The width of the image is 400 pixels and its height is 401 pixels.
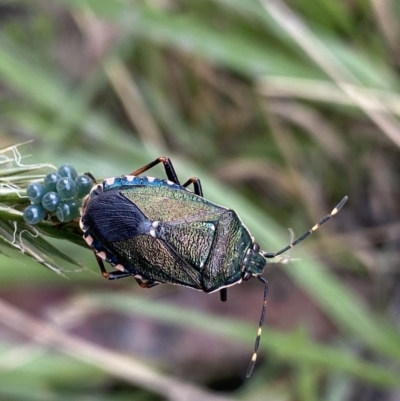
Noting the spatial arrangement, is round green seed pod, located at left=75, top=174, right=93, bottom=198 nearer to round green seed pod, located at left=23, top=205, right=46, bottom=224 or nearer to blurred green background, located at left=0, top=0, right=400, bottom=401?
round green seed pod, located at left=23, top=205, right=46, bottom=224

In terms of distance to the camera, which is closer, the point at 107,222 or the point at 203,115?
the point at 107,222

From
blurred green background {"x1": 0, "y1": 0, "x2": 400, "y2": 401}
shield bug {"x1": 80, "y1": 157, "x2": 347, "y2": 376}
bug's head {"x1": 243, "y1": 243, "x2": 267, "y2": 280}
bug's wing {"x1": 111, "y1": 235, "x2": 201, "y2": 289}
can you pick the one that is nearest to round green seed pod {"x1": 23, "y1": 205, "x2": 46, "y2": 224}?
shield bug {"x1": 80, "y1": 157, "x2": 347, "y2": 376}

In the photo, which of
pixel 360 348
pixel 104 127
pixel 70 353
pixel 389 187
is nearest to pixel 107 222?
pixel 70 353

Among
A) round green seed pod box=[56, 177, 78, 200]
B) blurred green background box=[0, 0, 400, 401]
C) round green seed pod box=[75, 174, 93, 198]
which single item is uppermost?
round green seed pod box=[56, 177, 78, 200]

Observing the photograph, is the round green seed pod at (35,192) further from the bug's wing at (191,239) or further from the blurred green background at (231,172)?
the blurred green background at (231,172)

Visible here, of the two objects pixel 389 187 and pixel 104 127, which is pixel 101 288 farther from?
pixel 389 187

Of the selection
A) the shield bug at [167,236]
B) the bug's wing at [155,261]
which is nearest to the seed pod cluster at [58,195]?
the shield bug at [167,236]

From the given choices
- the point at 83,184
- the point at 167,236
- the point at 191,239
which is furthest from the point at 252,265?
the point at 83,184
